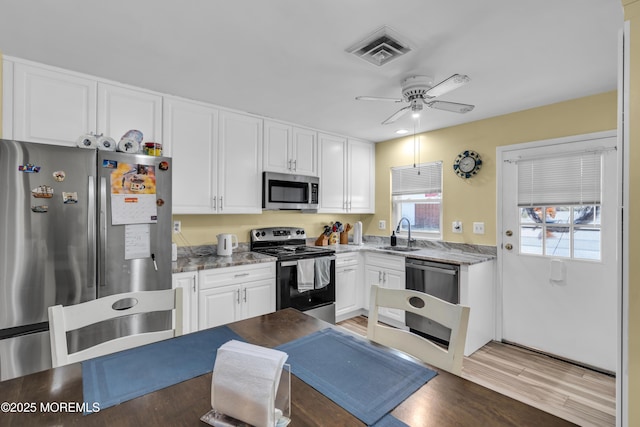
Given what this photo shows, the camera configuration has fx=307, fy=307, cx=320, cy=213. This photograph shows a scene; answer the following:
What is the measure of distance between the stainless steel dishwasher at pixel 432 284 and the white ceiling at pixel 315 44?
61.9 inches

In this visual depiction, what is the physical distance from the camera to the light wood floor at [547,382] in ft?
6.80

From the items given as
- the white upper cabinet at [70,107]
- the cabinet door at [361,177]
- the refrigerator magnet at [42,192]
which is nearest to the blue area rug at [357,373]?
the refrigerator magnet at [42,192]

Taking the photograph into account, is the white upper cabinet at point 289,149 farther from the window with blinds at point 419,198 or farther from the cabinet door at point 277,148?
the window with blinds at point 419,198

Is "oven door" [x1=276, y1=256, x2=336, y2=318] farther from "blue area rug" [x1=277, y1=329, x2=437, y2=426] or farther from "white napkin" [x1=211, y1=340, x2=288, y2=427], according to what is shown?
"white napkin" [x1=211, y1=340, x2=288, y2=427]

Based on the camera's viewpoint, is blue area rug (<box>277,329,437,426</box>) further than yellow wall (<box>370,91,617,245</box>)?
No

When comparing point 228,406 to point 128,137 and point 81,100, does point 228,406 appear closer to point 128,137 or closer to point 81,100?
point 128,137

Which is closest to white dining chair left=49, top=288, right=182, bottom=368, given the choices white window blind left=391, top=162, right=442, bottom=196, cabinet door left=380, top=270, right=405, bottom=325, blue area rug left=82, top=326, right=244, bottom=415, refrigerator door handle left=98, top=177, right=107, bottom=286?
blue area rug left=82, top=326, right=244, bottom=415

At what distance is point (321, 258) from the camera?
10.7 feet

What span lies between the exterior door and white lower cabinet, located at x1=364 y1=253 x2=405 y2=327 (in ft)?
3.33

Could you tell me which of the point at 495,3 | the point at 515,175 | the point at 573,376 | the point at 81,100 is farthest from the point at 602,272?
the point at 81,100

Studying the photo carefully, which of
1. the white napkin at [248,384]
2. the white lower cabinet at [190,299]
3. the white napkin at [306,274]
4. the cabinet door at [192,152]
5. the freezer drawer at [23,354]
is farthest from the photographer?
the white napkin at [306,274]

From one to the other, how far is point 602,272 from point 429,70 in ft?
7.34

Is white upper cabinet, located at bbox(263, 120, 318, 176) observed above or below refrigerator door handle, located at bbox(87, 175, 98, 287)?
above

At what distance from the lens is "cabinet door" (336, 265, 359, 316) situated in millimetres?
3552
